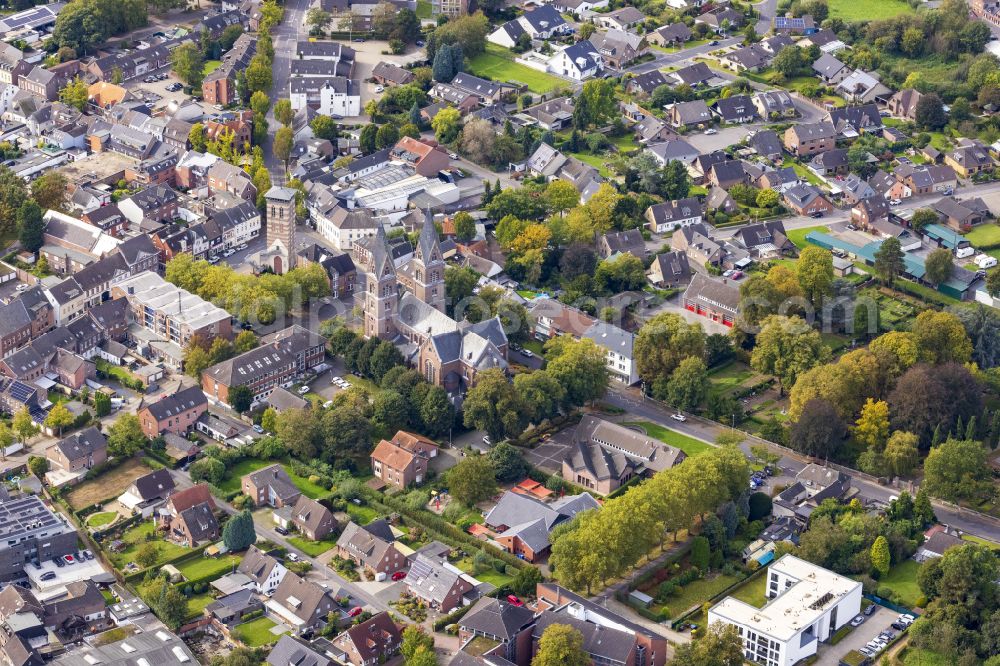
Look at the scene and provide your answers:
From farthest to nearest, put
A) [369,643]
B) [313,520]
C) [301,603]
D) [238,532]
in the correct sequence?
[313,520]
[238,532]
[301,603]
[369,643]

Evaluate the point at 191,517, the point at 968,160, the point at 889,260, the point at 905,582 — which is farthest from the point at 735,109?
the point at 191,517

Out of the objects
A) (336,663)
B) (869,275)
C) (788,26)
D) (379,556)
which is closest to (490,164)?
(869,275)

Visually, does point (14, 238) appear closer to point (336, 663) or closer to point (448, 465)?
point (448, 465)

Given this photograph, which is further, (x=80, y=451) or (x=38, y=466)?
(x=80, y=451)

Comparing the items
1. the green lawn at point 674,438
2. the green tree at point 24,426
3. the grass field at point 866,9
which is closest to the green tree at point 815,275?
the green lawn at point 674,438

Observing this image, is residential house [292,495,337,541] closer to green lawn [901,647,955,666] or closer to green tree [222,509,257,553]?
green tree [222,509,257,553]

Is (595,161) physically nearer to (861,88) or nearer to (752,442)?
(861,88)
